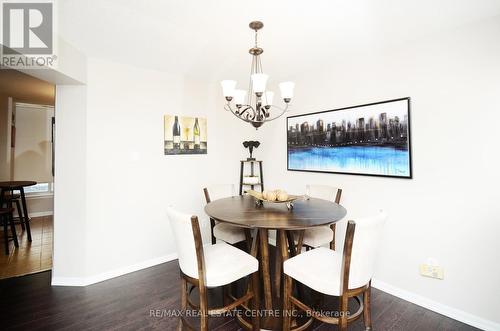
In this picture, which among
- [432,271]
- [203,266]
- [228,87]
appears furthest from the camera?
[432,271]

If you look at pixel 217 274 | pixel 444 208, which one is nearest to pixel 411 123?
pixel 444 208

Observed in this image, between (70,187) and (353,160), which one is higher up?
(353,160)

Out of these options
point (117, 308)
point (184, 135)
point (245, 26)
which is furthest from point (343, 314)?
point (184, 135)

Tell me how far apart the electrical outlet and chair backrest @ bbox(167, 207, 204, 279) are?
1.99m

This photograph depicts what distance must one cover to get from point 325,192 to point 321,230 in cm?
52

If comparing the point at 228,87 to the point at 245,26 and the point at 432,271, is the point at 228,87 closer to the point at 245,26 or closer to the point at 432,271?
the point at 245,26

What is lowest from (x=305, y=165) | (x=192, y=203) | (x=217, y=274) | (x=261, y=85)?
(x=217, y=274)

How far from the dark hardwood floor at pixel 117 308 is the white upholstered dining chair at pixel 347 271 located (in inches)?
19.2

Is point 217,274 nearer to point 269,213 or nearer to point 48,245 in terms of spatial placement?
point 269,213

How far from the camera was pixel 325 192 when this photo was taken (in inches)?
106

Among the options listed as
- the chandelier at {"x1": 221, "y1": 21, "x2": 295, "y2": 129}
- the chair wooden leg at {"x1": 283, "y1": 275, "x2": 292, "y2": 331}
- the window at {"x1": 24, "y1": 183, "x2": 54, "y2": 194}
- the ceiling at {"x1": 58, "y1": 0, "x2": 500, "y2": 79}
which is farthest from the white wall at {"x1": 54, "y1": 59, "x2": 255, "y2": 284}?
the window at {"x1": 24, "y1": 183, "x2": 54, "y2": 194}

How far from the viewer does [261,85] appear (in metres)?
1.81

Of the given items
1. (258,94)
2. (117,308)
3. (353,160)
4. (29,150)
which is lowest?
(117,308)

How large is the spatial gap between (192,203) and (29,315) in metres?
1.82
